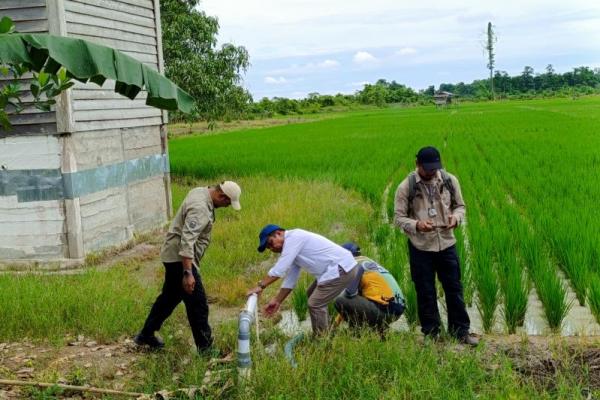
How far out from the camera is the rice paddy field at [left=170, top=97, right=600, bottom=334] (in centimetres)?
537

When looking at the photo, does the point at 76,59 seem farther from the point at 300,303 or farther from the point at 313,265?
the point at 300,303

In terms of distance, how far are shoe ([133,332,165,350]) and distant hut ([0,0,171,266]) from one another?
3138 mm

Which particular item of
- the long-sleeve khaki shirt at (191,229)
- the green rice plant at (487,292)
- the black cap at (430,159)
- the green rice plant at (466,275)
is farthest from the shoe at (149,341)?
the green rice plant at (466,275)

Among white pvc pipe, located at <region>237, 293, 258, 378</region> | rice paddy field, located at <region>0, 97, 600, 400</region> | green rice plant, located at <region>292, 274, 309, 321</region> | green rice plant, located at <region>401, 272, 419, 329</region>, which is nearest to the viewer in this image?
white pvc pipe, located at <region>237, 293, 258, 378</region>

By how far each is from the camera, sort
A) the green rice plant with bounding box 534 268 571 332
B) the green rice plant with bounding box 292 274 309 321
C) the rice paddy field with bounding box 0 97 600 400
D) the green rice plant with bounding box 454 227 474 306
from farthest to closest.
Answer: the green rice plant with bounding box 454 227 474 306, the green rice plant with bounding box 292 274 309 321, the green rice plant with bounding box 534 268 571 332, the rice paddy field with bounding box 0 97 600 400

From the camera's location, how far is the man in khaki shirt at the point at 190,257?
438 centimetres

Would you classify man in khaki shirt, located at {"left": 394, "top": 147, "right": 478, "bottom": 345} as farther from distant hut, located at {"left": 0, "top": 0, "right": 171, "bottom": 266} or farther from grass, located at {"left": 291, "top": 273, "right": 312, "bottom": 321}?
distant hut, located at {"left": 0, "top": 0, "right": 171, "bottom": 266}

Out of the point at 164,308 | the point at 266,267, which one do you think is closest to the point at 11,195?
the point at 266,267

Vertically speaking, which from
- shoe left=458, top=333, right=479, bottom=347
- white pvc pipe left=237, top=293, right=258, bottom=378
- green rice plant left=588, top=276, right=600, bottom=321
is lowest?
shoe left=458, top=333, right=479, bottom=347

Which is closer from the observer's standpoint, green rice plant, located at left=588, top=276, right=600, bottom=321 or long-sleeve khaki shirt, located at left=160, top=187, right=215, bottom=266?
long-sleeve khaki shirt, located at left=160, top=187, right=215, bottom=266

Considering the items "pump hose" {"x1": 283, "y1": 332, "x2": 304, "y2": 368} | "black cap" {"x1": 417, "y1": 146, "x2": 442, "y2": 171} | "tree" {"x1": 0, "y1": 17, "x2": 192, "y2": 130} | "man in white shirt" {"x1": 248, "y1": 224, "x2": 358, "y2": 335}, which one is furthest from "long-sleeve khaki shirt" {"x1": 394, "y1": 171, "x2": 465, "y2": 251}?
"tree" {"x1": 0, "y1": 17, "x2": 192, "y2": 130}

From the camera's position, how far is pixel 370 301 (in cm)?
466

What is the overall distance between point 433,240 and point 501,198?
18.3 feet

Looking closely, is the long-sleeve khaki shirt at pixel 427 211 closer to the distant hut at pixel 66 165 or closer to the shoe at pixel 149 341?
the shoe at pixel 149 341
